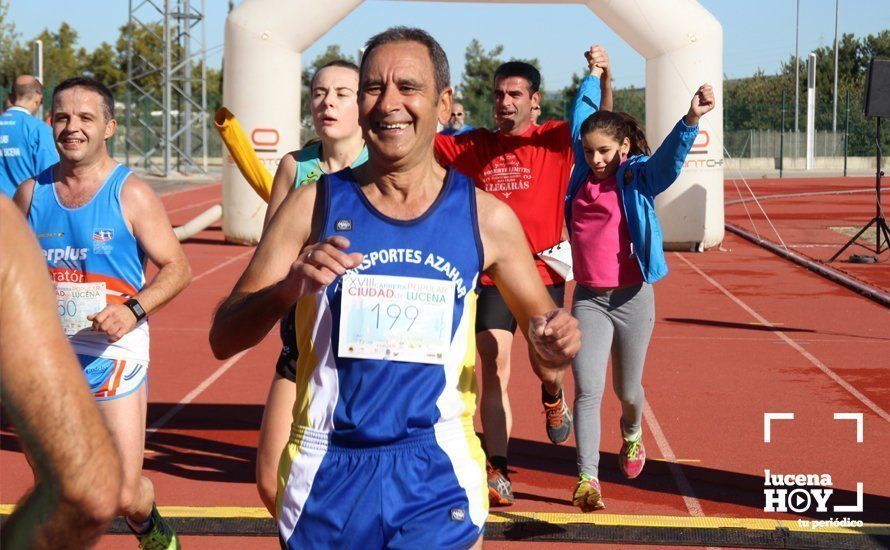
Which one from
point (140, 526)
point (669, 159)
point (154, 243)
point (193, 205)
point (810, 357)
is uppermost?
point (193, 205)

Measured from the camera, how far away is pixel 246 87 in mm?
17266

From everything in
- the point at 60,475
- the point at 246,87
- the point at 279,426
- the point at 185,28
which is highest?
the point at 185,28

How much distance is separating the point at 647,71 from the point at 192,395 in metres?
10.4

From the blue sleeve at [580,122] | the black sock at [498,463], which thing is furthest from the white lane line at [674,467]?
the blue sleeve at [580,122]

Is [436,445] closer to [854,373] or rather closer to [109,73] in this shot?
[854,373]

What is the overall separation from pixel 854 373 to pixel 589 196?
4.40 m

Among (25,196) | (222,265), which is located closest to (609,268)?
(25,196)

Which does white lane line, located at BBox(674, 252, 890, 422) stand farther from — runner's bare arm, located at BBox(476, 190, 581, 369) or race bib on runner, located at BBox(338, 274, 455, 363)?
race bib on runner, located at BBox(338, 274, 455, 363)

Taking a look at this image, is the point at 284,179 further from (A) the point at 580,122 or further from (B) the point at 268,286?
(B) the point at 268,286

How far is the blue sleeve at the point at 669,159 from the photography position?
18.7 ft

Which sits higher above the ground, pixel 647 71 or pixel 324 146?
pixel 647 71

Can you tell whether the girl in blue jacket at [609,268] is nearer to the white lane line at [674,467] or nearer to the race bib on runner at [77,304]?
the white lane line at [674,467]

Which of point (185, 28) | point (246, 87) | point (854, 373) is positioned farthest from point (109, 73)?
point (854, 373)

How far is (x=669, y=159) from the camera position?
18.8ft
